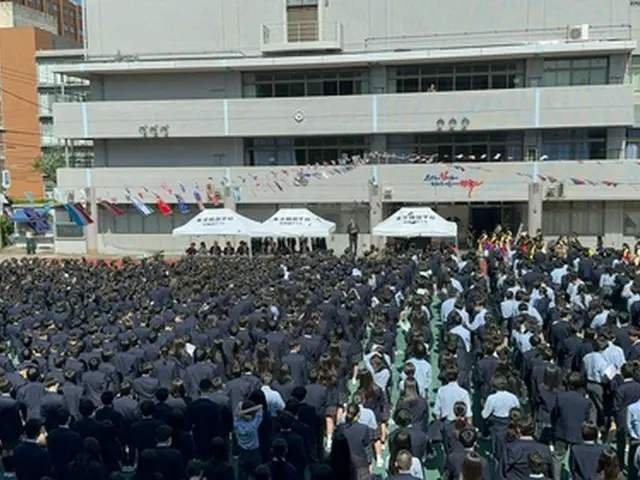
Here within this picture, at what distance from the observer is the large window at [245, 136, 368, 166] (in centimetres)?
3319

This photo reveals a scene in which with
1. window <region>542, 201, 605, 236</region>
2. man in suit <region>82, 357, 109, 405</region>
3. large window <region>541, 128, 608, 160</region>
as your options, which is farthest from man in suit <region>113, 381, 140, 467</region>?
large window <region>541, 128, 608, 160</region>

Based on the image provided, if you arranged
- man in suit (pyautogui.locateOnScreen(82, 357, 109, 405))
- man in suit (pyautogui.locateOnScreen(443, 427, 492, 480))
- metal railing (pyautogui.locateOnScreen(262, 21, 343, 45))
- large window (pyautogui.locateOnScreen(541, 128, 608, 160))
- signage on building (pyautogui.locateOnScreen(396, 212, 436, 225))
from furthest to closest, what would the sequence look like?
metal railing (pyautogui.locateOnScreen(262, 21, 343, 45))
large window (pyautogui.locateOnScreen(541, 128, 608, 160))
signage on building (pyautogui.locateOnScreen(396, 212, 436, 225))
man in suit (pyautogui.locateOnScreen(82, 357, 109, 405))
man in suit (pyautogui.locateOnScreen(443, 427, 492, 480))

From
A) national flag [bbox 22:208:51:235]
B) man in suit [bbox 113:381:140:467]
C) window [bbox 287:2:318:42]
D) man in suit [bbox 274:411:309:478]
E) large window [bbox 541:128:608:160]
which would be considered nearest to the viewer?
man in suit [bbox 274:411:309:478]

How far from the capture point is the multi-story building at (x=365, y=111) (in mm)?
30375

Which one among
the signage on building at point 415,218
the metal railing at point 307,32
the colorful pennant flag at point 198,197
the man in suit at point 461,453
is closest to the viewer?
the man in suit at point 461,453

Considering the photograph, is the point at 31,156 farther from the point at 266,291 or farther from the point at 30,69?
the point at 266,291

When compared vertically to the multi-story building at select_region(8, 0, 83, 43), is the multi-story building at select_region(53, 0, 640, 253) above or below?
below

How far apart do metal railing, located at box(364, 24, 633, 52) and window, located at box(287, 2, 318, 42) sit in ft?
8.34

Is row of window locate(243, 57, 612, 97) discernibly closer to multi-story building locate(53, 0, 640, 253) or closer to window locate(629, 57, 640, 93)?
multi-story building locate(53, 0, 640, 253)

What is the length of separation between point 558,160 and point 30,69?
48978mm

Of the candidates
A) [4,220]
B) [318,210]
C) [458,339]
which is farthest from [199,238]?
[458,339]

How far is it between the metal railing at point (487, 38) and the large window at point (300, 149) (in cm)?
449

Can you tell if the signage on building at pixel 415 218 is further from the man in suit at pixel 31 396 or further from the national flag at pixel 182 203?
the man in suit at pixel 31 396

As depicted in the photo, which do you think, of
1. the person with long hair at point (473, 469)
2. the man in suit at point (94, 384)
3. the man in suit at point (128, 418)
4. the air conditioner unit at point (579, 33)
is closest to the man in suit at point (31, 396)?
the man in suit at point (94, 384)
